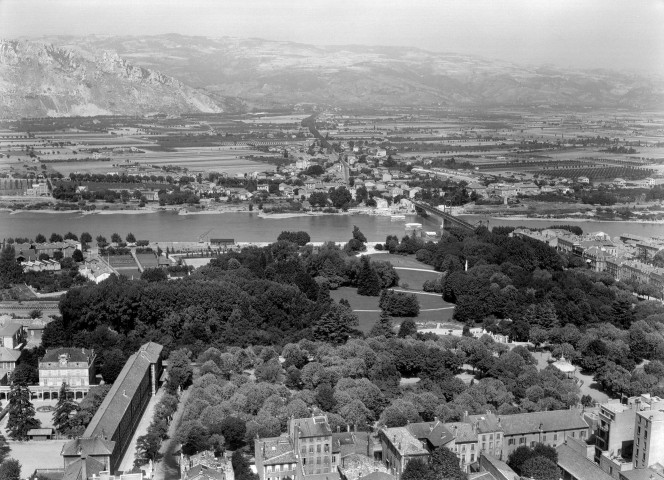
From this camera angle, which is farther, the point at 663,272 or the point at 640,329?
the point at 663,272

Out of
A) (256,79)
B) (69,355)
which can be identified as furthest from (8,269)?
(256,79)

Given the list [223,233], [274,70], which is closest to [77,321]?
[223,233]

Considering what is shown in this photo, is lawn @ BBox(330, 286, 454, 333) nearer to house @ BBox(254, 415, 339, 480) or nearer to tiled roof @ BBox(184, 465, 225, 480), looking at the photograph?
house @ BBox(254, 415, 339, 480)

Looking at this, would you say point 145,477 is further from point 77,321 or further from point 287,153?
point 287,153

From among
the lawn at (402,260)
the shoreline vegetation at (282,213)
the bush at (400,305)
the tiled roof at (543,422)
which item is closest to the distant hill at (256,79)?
the shoreline vegetation at (282,213)

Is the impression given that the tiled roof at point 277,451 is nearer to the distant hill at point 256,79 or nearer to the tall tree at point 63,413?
the tall tree at point 63,413

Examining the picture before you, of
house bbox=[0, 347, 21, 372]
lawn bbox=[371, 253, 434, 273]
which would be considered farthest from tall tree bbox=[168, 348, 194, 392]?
lawn bbox=[371, 253, 434, 273]
